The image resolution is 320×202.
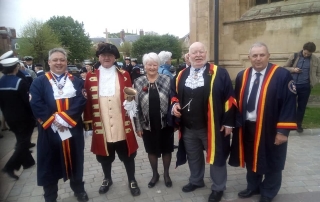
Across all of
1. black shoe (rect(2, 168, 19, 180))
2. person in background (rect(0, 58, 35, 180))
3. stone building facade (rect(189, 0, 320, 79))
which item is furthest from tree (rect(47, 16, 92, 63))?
black shoe (rect(2, 168, 19, 180))

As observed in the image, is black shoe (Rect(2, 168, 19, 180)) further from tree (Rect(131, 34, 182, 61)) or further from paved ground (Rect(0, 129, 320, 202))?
tree (Rect(131, 34, 182, 61))

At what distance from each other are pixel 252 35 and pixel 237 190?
9.51 m

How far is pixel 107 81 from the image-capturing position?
134 inches

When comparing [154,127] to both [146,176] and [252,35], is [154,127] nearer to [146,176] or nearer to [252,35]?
[146,176]

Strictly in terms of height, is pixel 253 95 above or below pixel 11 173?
above

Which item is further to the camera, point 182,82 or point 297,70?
point 297,70

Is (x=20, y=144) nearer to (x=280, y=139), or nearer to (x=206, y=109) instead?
(x=206, y=109)

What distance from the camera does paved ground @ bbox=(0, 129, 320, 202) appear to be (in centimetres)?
346

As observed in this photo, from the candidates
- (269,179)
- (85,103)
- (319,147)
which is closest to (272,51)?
(319,147)

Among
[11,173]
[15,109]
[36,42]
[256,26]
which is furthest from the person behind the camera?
[36,42]

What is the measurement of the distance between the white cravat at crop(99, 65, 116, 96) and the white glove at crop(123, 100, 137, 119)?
25 centimetres

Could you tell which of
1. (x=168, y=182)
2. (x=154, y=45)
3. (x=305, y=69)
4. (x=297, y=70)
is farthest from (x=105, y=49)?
(x=154, y=45)

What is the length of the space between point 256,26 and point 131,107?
981cm

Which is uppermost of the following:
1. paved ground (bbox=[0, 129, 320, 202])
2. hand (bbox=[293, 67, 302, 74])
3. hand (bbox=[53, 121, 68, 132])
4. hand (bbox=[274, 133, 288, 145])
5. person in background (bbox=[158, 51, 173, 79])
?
person in background (bbox=[158, 51, 173, 79])
